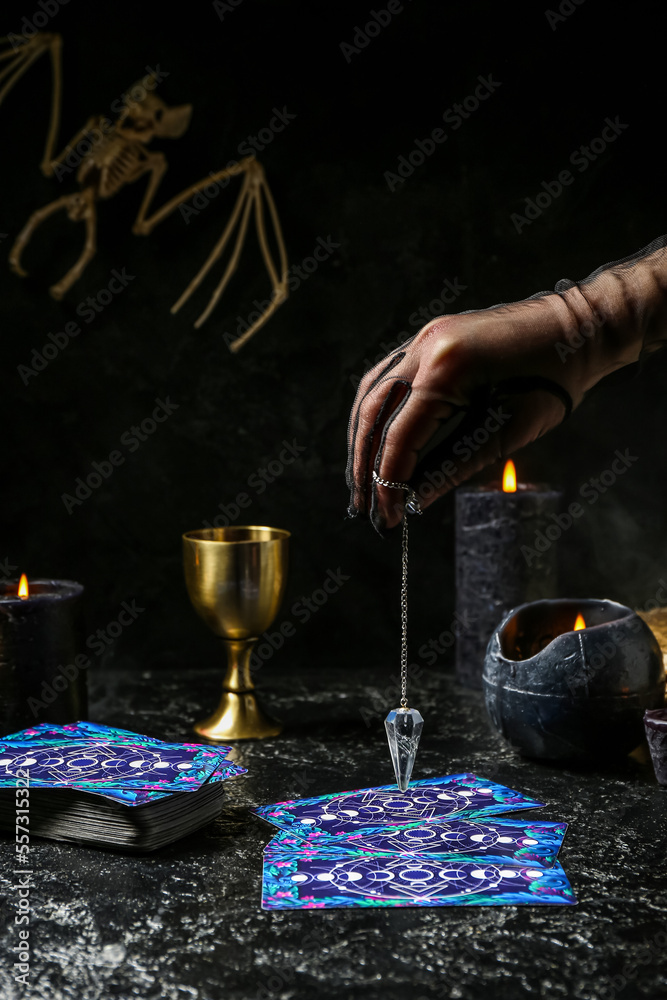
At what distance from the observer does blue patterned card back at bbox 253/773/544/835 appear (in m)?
0.99

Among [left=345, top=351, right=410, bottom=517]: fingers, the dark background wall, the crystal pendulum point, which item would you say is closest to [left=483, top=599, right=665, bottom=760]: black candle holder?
the crystal pendulum point

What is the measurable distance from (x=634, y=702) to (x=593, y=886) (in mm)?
319

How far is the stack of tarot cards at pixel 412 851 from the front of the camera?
0.83m

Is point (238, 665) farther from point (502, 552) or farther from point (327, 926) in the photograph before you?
point (327, 926)

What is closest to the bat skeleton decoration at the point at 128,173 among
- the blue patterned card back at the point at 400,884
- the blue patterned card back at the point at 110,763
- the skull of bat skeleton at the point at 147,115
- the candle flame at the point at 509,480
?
the skull of bat skeleton at the point at 147,115

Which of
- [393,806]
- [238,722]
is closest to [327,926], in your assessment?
[393,806]

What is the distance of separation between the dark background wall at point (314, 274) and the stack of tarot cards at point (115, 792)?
2.17ft

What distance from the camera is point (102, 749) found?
43.1 inches

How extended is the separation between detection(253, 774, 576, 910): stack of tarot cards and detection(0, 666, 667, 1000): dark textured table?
17 mm

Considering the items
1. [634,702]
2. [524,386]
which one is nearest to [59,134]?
[524,386]

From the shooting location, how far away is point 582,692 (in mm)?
1122

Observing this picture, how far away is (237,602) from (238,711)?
16cm

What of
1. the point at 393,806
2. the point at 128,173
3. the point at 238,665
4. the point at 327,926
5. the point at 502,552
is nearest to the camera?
the point at 327,926

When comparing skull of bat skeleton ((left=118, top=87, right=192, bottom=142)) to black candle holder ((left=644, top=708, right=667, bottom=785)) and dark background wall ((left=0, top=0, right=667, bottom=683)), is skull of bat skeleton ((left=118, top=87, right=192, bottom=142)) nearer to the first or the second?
dark background wall ((left=0, top=0, right=667, bottom=683))
